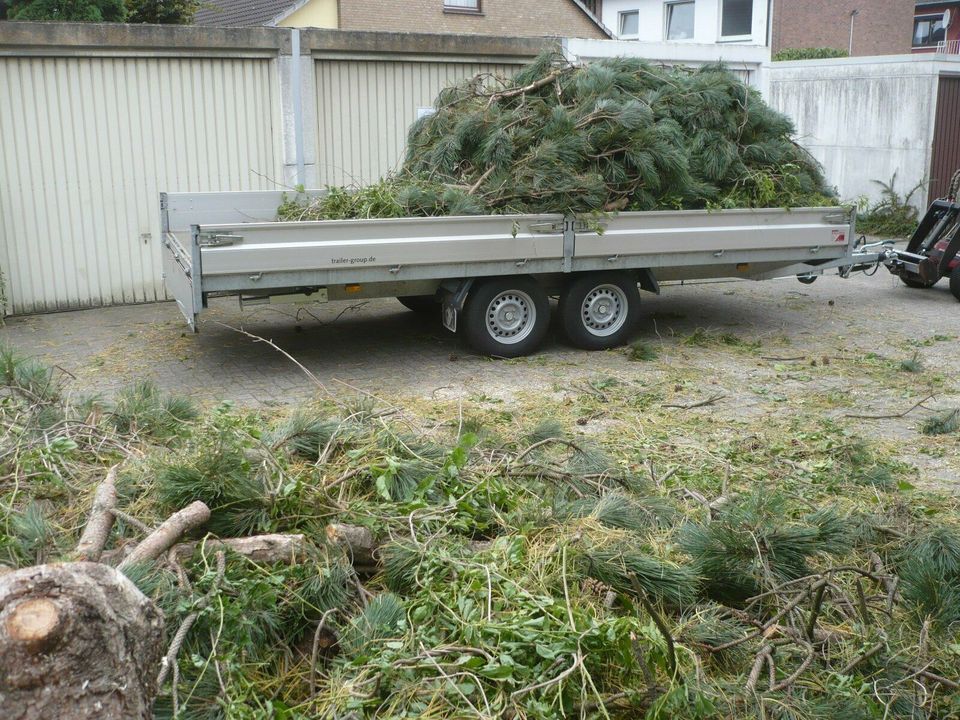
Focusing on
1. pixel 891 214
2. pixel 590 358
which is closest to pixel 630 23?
pixel 891 214

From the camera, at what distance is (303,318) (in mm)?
11859

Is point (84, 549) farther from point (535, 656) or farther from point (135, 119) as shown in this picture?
point (135, 119)

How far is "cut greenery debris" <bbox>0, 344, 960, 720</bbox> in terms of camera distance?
11.9ft

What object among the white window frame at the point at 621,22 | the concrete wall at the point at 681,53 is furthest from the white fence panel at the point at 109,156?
the white window frame at the point at 621,22

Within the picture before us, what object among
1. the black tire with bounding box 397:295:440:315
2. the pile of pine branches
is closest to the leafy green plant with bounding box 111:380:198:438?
the pile of pine branches

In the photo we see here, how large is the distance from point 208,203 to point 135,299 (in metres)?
2.85

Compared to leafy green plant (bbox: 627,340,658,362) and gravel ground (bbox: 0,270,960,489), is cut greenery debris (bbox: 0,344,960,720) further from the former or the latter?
leafy green plant (bbox: 627,340,658,362)

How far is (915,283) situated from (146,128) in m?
9.40

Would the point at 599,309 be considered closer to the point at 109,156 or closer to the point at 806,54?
the point at 109,156

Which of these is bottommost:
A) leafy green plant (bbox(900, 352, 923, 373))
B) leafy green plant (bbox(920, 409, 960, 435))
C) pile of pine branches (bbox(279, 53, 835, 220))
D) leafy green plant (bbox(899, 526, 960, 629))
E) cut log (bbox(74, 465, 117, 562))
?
leafy green plant (bbox(900, 352, 923, 373))

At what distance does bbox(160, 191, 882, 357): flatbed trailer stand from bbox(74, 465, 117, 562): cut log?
169 inches

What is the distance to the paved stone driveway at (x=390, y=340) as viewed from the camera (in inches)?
366

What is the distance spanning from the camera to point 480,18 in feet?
89.4

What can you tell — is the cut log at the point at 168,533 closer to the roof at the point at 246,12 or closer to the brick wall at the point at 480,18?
the roof at the point at 246,12
